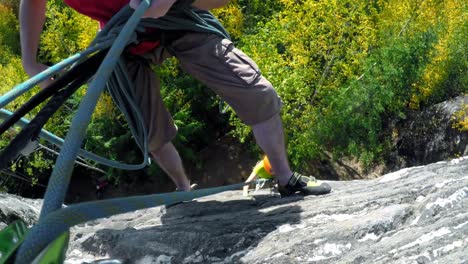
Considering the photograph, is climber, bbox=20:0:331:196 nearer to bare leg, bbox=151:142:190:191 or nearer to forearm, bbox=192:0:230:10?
forearm, bbox=192:0:230:10

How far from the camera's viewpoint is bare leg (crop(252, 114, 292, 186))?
2.15m

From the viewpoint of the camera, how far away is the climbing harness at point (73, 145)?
3.34ft

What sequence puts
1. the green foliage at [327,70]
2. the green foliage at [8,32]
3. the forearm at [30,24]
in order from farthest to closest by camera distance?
the green foliage at [8,32] < the green foliage at [327,70] < the forearm at [30,24]

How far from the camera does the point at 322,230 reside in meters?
→ 1.70

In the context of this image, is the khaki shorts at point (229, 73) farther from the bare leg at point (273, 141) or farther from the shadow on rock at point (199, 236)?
the shadow on rock at point (199, 236)

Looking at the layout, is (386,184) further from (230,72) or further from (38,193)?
(38,193)

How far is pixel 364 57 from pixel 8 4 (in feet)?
13.7

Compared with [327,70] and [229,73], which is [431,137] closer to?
[327,70]

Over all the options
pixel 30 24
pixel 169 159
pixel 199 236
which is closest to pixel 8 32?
pixel 169 159

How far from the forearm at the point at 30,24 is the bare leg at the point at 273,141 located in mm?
719

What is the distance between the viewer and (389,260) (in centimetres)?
141

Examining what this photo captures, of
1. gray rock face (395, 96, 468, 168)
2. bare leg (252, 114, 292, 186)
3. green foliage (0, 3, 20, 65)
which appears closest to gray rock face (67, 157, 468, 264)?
A: bare leg (252, 114, 292, 186)

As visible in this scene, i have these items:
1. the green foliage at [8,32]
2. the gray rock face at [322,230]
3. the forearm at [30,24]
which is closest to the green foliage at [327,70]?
the green foliage at [8,32]

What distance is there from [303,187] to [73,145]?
→ 4.01ft
